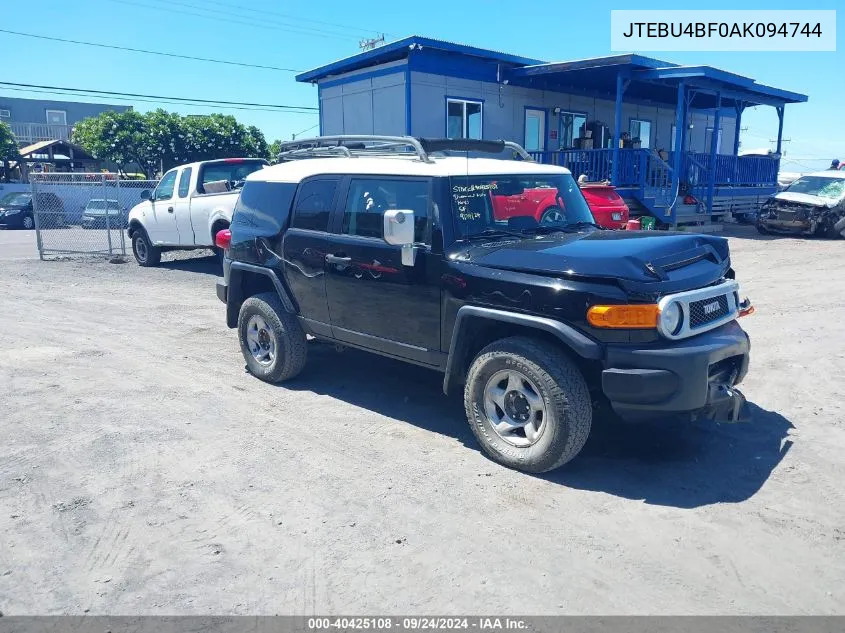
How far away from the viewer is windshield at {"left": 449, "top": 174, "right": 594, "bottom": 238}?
4.67 metres

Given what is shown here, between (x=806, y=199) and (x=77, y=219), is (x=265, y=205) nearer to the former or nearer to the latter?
(x=806, y=199)

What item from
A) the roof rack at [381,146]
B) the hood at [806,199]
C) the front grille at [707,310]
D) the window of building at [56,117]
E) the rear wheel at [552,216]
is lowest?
the front grille at [707,310]

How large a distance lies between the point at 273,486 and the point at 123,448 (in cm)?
129

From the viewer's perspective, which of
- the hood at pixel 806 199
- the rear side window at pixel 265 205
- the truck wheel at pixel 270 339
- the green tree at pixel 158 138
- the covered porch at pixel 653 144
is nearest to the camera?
the rear side window at pixel 265 205

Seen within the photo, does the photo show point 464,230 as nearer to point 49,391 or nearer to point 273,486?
point 273,486

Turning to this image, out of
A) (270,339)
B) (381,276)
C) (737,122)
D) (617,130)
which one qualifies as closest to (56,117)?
(737,122)

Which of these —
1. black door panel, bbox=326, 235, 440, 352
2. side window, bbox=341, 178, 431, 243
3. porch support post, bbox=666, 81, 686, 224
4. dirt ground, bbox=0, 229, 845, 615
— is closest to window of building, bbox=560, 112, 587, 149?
porch support post, bbox=666, 81, 686, 224

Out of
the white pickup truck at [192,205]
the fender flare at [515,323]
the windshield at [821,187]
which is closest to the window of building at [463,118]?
the white pickup truck at [192,205]

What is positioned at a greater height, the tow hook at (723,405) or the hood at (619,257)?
the hood at (619,257)

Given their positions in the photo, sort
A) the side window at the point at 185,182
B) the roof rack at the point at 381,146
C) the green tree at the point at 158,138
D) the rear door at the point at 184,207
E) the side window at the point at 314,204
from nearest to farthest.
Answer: the roof rack at the point at 381,146 → the side window at the point at 314,204 → the rear door at the point at 184,207 → the side window at the point at 185,182 → the green tree at the point at 158,138

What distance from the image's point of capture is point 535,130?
64.4ft

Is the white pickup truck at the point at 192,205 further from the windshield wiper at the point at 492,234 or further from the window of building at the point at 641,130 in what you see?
the window of building at the point at 641,130

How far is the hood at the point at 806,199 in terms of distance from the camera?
16938 mm

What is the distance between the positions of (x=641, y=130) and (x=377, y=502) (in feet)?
70.4
